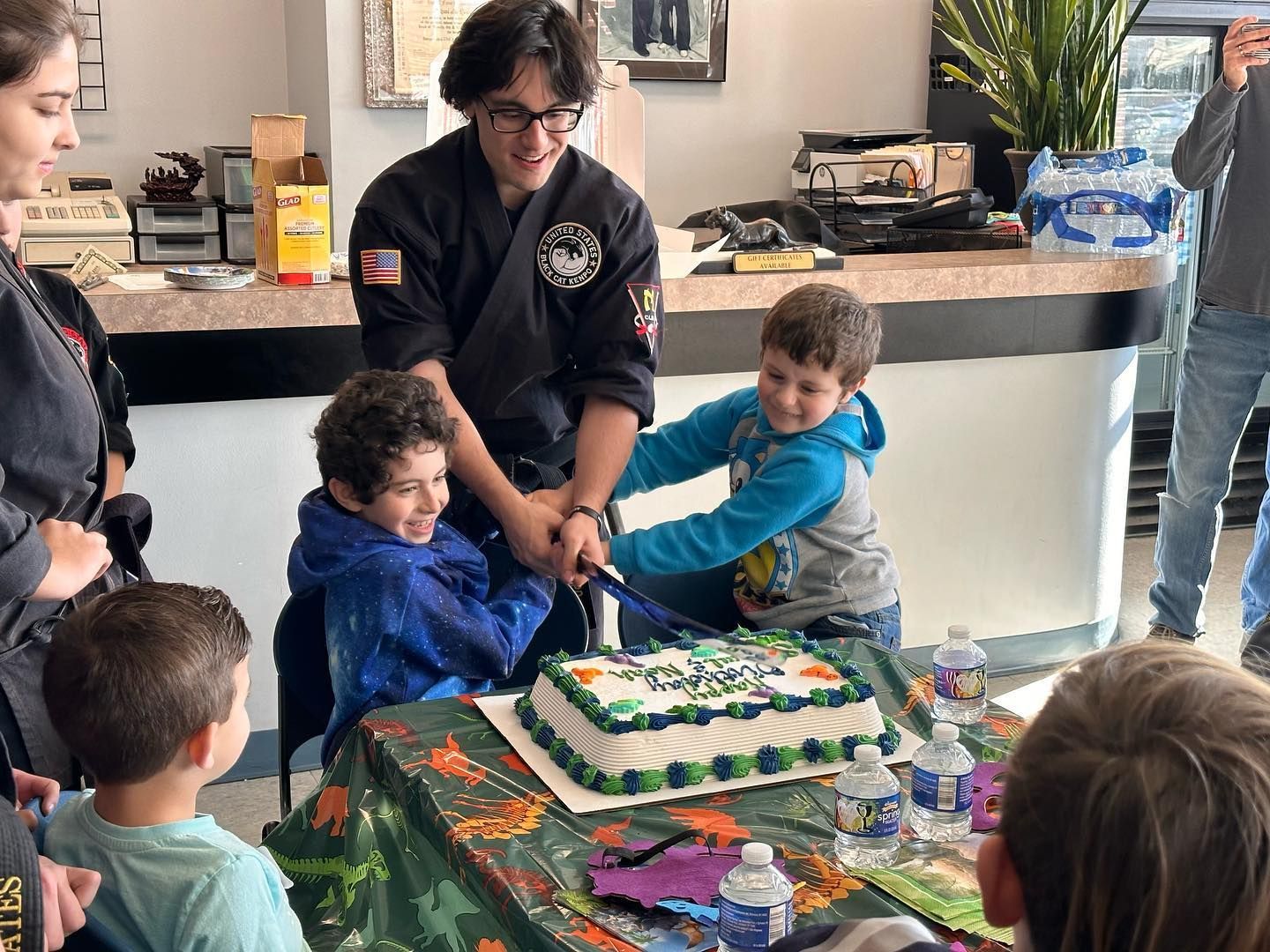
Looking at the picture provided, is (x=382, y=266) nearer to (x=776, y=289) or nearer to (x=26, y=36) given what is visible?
(x=26, y=36)

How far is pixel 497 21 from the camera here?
6.34 feet

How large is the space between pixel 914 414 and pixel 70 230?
2.24m

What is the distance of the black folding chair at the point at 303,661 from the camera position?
6.57ft

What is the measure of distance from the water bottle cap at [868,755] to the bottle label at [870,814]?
6 centimetres

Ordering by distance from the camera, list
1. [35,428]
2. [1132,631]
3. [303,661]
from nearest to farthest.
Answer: [35,428], [303,661], [1132,631]

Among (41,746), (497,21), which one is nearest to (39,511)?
(41,746)

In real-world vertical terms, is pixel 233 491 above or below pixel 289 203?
below

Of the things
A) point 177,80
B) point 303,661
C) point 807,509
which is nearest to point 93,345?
point 303,661

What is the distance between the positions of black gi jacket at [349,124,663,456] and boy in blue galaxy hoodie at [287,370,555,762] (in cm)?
19

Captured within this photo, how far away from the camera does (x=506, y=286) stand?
2.10 meters

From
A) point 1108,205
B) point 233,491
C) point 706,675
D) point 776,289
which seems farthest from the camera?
point 1108,205

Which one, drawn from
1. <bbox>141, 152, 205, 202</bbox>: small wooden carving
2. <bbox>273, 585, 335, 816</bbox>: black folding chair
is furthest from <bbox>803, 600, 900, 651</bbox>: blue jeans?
<bbox>141, 152, 205, 202</bbox>: small wooden carving

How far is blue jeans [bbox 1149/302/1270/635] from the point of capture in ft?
11.2

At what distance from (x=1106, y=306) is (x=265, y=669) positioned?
2204 mm
